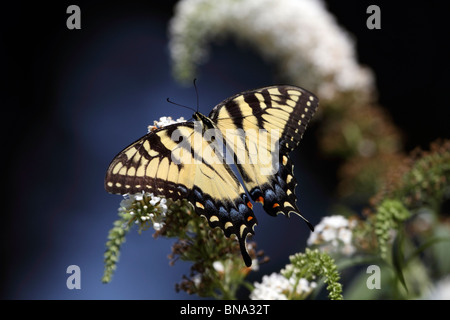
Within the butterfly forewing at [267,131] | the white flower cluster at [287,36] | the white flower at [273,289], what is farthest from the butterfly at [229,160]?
the white flower cluster at [287,36]

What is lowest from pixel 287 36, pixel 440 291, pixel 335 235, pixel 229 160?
pixel 440 291

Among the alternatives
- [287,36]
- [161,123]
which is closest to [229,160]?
[161,123]

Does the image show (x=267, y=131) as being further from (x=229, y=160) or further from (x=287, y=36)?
(x=287, y=36)

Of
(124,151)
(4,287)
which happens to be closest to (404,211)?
(124,151)

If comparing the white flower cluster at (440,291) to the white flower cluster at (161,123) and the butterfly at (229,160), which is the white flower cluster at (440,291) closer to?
the butterfly at (229,160)

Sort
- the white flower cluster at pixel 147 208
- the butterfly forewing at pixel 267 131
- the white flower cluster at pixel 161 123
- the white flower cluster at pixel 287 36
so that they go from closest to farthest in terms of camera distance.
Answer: the white flower cluster at pixel 147 208
the white flower cluster at pixel 161 123
the butterfly forewing at pixel 267 131
the white flower cluster at pixel 287 36

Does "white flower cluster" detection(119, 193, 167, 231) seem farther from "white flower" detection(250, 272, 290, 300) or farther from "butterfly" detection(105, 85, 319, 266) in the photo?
"white flower" detection(250, 272, 290, 300)
